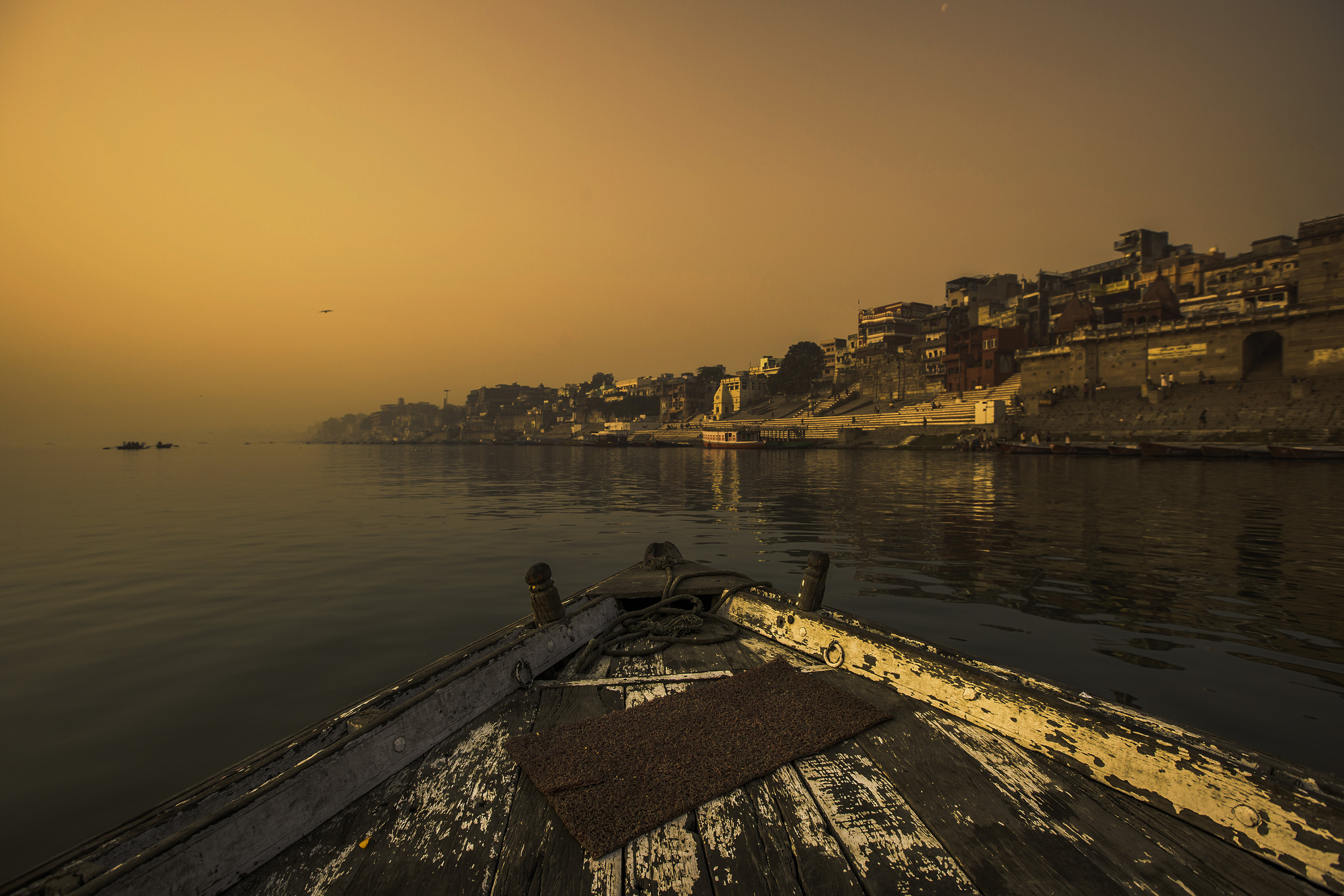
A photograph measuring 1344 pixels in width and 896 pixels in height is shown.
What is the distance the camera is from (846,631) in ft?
14.3

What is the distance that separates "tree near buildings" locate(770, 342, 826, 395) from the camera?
356 feet

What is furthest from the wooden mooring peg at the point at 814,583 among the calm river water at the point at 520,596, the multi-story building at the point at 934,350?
the multi-story building at the point at 934,350

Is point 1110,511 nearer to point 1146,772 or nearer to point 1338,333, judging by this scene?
point 1146,772

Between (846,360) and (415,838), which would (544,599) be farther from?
(846,360)

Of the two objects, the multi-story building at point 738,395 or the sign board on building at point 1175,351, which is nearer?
the sign board on building at point 1175,351

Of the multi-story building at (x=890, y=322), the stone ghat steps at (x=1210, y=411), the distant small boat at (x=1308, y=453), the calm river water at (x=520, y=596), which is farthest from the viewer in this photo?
the multi-story building at (x=890, y=322)

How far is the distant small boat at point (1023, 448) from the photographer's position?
157 feet

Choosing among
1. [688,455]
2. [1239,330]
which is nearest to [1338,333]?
[1239,330]

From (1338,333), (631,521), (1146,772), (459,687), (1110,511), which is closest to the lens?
(1146,772)

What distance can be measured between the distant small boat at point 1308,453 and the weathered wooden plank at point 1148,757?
1887 inches

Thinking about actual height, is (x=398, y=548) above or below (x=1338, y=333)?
below

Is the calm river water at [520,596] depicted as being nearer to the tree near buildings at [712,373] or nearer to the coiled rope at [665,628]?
the coiled rope at [665,628]

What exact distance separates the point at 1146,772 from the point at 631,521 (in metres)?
16.9

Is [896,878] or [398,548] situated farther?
[398,548]
